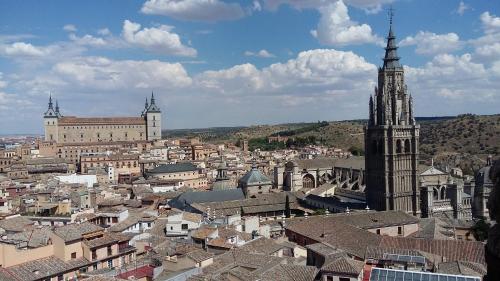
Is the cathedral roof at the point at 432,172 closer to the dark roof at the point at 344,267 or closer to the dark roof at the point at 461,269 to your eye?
the dark roof at the point at 461,269

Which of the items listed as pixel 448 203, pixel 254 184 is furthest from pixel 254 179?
pixel 448 203

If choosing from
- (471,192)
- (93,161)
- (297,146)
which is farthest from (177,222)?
(297,146)

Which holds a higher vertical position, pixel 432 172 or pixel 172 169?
pixel 432 172

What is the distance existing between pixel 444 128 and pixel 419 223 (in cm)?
10331

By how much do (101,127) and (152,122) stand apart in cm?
1395

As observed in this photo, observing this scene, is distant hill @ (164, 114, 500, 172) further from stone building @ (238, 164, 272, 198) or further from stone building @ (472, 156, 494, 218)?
stone building @ (238, 164, 272, 198)

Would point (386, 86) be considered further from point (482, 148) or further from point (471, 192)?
point (482, 148)

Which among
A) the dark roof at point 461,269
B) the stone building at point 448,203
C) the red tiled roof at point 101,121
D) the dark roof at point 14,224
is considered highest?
the red tiled roof at point 101,121

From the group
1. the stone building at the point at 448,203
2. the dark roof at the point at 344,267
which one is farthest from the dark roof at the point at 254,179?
the dark roof at the point at 344,267

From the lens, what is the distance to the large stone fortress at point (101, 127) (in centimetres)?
13512

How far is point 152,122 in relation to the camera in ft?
478

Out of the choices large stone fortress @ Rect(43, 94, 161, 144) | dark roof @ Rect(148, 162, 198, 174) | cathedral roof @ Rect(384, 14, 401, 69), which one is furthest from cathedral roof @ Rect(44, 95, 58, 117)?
cathedral roof @ Rect(384, 14, 401, 69)

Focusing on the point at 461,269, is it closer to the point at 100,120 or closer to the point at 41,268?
the point at 41,268

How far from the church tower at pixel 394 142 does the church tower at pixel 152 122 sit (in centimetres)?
10035
